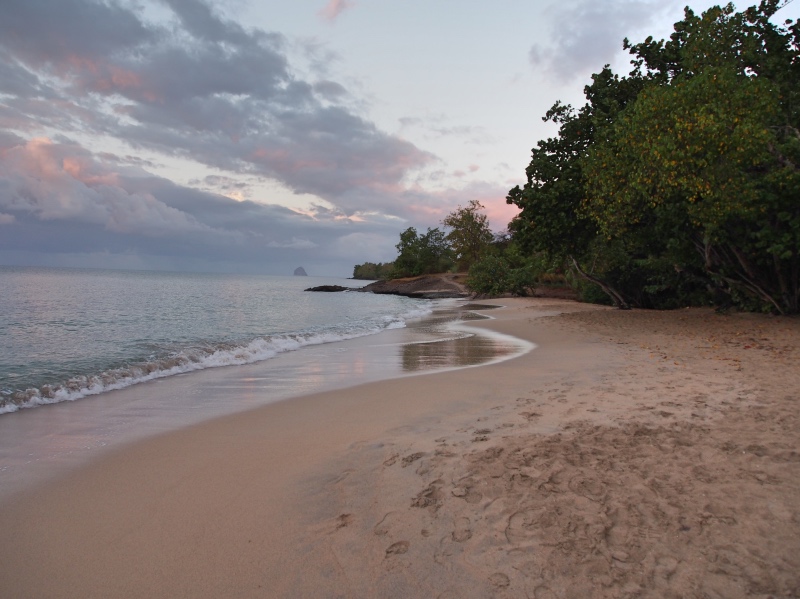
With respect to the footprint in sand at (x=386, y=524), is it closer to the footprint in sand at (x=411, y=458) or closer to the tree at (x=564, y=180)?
the footprint in sand at (x=411, y=458)

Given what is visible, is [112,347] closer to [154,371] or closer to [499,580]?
[154,371]

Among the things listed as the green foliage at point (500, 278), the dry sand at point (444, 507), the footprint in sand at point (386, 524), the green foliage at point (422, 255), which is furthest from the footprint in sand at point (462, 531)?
the green foliage at point (422, 255)

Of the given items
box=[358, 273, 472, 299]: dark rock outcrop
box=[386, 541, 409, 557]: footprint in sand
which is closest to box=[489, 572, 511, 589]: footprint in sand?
box=[386, 541, 409, 557]: footprint in sand

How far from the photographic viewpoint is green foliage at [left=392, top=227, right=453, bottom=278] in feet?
256

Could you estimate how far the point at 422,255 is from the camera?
78.2 metres

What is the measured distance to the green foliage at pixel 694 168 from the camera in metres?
12.2

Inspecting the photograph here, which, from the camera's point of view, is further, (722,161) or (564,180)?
(564,180)

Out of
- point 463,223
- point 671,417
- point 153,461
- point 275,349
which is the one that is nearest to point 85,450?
point 153,461

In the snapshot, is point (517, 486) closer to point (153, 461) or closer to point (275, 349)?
point (153, 461)

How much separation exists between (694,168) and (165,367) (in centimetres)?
1458

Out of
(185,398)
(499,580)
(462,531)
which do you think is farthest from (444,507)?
(185,398)

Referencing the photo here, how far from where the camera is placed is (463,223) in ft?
211

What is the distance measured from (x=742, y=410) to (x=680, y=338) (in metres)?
7.86

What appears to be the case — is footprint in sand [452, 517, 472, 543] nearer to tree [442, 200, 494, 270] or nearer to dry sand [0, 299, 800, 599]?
dry sand [0, 299, 800, 599]
